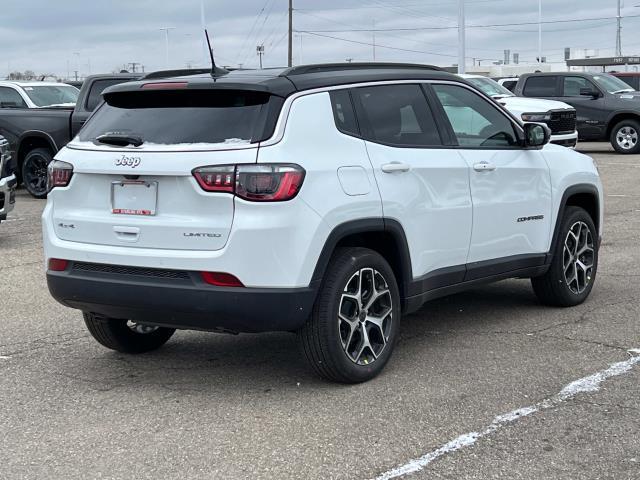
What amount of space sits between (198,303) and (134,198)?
2.33ft

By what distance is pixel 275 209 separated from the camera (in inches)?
194

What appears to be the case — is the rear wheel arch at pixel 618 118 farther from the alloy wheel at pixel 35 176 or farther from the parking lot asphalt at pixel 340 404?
the parking lot asphalt at pixel 340 404

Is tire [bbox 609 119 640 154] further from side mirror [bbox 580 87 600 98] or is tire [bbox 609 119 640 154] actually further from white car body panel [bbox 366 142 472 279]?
white car body panel [bbox 366 142 472 279]

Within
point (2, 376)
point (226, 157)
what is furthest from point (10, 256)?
point (226, 157)

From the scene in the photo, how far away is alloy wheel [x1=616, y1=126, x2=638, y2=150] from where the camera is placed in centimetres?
2309

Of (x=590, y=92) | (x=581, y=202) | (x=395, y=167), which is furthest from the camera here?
(x=590, y=92)

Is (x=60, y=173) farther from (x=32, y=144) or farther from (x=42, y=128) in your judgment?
(x=32, y=144)

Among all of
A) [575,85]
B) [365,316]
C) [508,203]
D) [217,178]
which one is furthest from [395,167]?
[575,85]

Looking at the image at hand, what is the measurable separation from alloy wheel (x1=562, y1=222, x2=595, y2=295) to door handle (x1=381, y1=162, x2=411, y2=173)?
203 centimetres

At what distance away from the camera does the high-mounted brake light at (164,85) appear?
5.30 meters

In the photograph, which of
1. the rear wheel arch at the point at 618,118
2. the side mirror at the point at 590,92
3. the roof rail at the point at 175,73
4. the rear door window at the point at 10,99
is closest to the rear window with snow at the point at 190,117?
the roof rail at the point at 175,73

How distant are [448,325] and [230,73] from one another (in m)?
2.46

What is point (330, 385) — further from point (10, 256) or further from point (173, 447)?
point (10, 256)

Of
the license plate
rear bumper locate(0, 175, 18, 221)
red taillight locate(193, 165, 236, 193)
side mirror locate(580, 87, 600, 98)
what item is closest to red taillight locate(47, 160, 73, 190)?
the license plate
